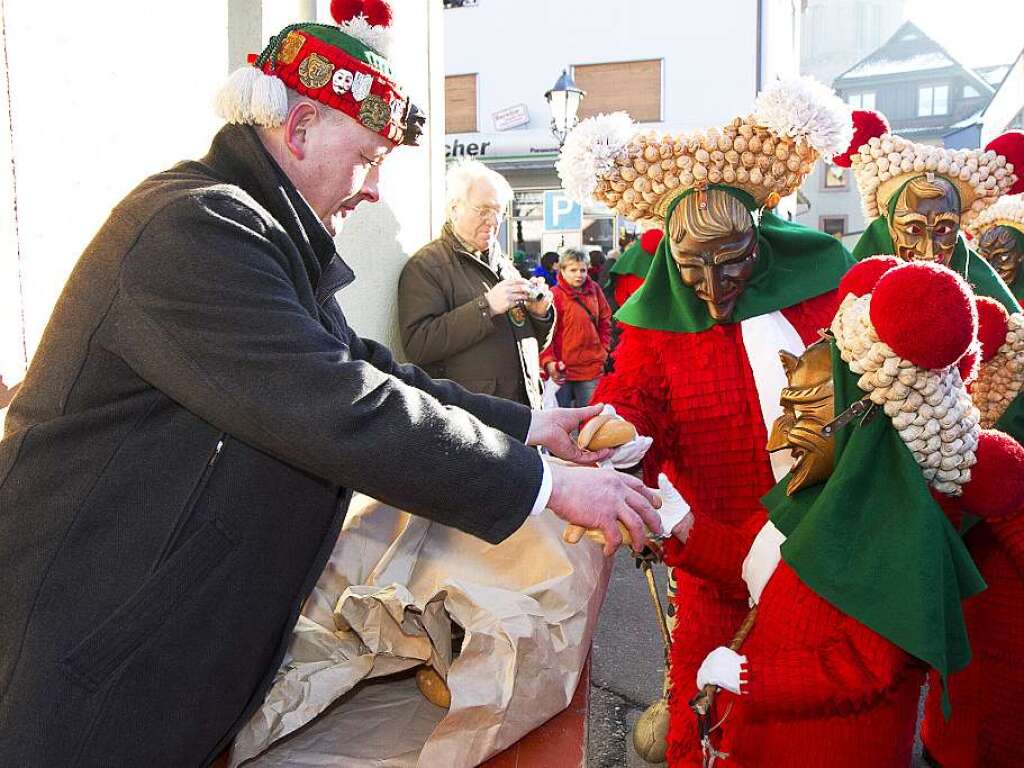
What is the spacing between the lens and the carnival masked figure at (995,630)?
248 cm

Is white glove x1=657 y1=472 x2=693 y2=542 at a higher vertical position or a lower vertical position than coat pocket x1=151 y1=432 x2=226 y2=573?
lower

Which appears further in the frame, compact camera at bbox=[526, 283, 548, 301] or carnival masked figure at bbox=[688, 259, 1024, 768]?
compact camera at bbox=[526, 283, 548, 301]

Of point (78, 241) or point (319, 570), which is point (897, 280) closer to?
point (319, 570)

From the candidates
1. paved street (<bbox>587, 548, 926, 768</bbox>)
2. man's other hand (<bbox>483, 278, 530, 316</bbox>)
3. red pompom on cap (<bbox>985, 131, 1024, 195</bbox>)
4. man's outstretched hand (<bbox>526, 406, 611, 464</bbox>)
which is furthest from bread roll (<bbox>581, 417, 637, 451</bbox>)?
red pompom on cap (<bbox>985, 131, 1024, 195</bbox>)

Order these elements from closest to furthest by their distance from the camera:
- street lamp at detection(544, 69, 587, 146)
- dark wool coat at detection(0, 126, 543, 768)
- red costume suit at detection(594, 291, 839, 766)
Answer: dark wool coat at detection(0, 126, 543, 768)
red costume suit at detection(594, 291, 839, 766)
street lamp at detection(544, 69, 587, 146)

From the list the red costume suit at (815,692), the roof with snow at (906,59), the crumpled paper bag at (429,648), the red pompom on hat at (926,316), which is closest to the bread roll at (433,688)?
the crumpled paper bag at (429,648)

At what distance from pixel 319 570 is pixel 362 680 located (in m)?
0.31

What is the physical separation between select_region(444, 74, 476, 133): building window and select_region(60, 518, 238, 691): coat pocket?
61.4ft

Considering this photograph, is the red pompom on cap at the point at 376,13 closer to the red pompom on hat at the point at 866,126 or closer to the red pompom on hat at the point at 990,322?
the red pompom on hat at the point at 990,322

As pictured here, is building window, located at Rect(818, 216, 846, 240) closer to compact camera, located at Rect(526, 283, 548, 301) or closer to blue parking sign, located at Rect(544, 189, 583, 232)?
blue parking sign, located at Rect(544, 189, 583, 232)

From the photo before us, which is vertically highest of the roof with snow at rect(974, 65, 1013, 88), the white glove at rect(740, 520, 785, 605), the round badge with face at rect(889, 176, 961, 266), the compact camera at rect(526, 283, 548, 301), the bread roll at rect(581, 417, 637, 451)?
the roof with snow at rect(974, 65, 1013, 88)

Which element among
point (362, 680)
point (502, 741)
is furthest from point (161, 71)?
point (502, 741)

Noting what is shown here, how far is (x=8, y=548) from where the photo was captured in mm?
1246

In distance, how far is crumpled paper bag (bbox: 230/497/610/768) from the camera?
56.1 inches
